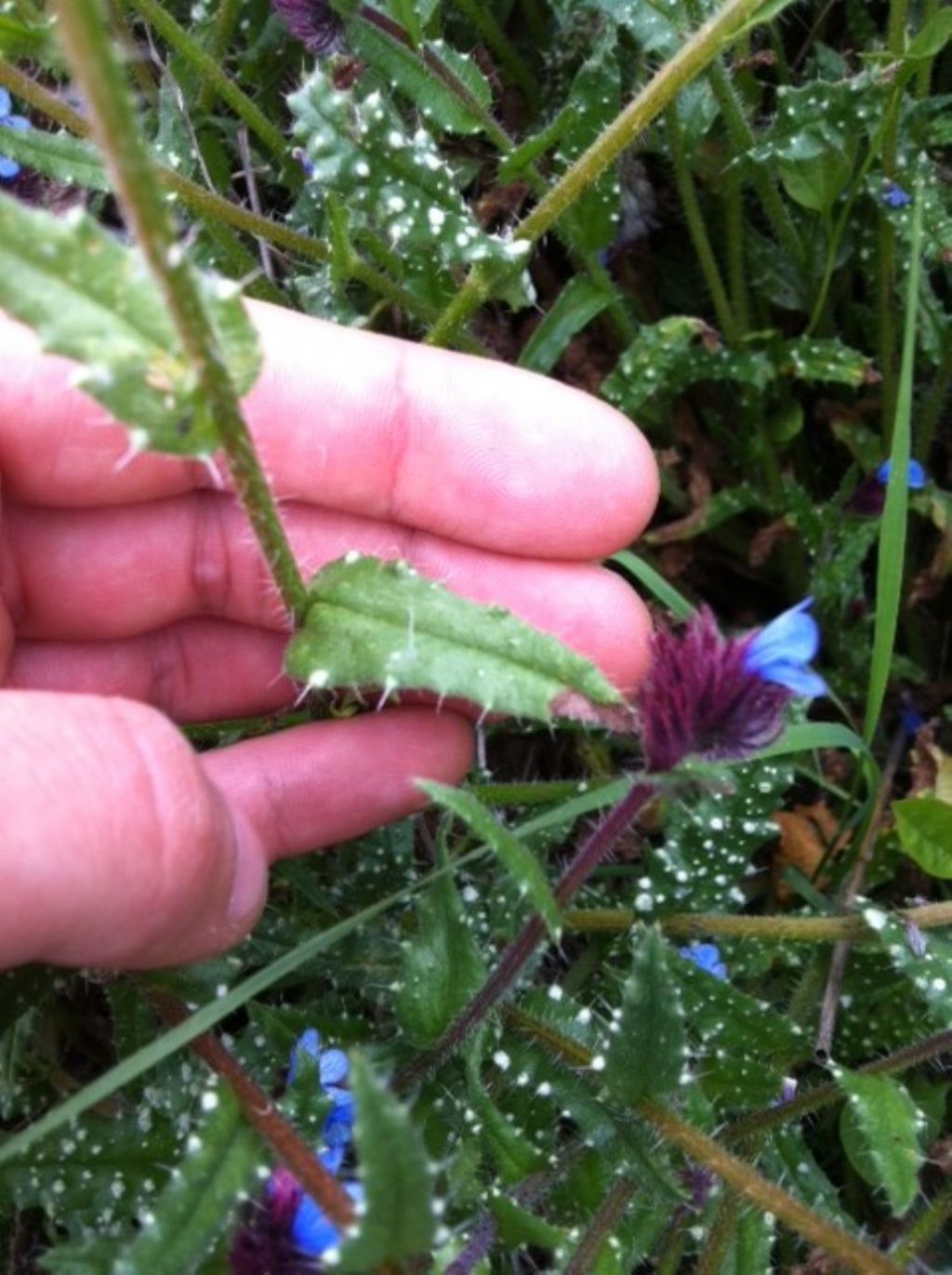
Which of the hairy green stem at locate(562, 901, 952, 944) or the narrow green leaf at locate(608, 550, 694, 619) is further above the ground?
the narrow green leaf at locate(608, 550, 694, 619)

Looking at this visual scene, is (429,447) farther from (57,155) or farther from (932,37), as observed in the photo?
(932,37)

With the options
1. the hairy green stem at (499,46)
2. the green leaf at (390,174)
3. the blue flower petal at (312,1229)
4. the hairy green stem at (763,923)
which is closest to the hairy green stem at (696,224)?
the hairy green stem at (499,46)

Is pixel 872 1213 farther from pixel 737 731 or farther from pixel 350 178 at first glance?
pixel 350 178

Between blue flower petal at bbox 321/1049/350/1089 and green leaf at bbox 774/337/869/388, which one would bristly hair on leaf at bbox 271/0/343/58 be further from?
blue flower petal at bbox 321/1049/350/1089

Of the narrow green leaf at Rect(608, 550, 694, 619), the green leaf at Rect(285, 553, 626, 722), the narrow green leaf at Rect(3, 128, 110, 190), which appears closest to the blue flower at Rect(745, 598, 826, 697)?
the green leaf at Rect(285, 553, 626, 722)

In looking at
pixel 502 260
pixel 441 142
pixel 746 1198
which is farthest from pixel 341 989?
pixel 441 142

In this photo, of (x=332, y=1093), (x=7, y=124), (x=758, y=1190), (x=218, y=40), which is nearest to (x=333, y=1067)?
(x=332, y=1093)

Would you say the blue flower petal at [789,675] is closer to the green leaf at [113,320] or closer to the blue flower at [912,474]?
the green leaf at [113,320]
